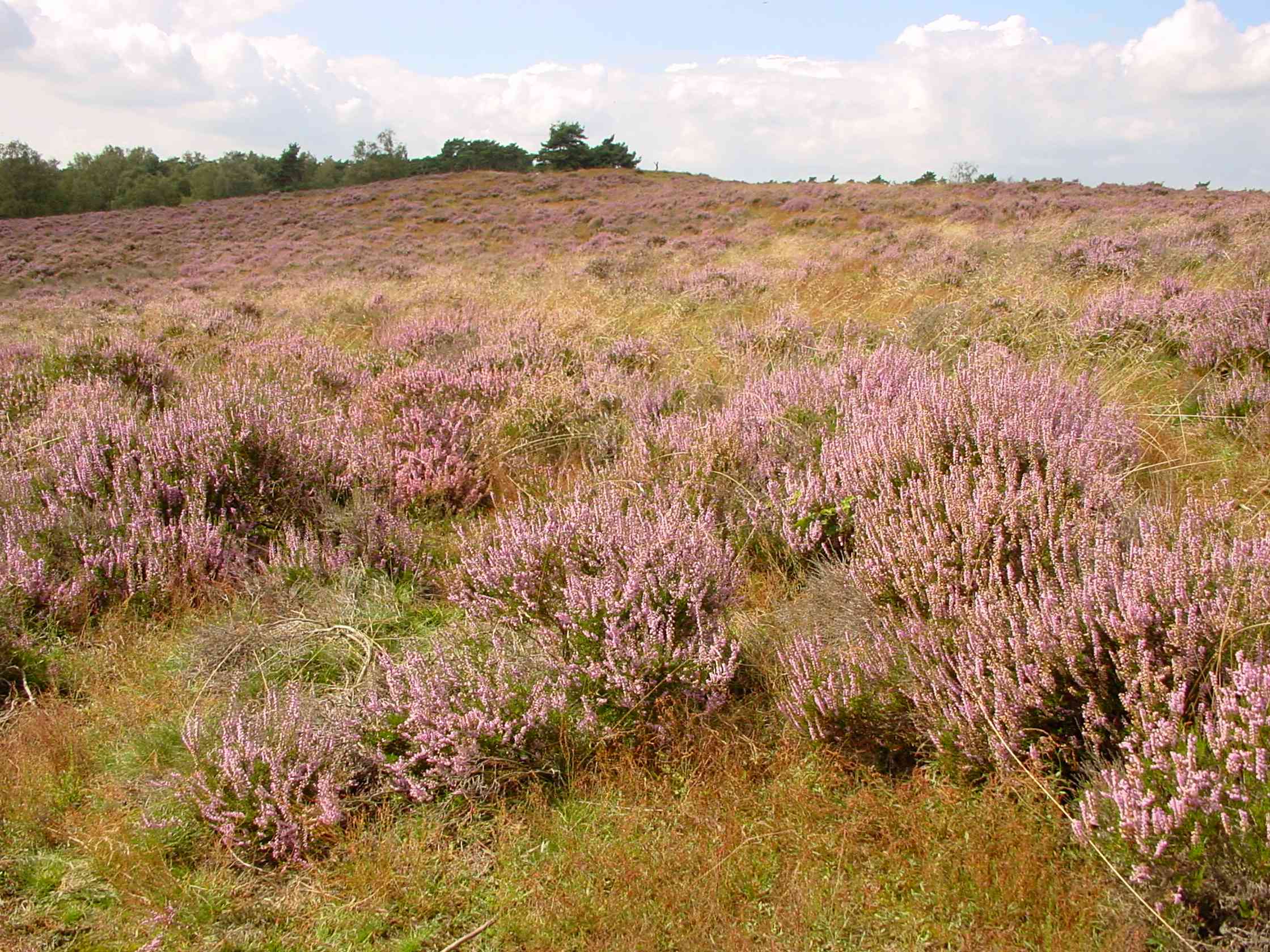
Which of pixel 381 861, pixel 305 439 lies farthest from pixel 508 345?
pixel 381 861

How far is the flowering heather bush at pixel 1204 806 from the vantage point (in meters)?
1.49

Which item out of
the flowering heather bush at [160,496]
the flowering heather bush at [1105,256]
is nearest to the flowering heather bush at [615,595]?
the flowering heather bush at [160,496]

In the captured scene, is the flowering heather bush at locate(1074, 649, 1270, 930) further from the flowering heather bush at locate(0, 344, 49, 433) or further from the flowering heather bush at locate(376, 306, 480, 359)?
the flowering heather bush at locate(0, 344, 49, 433)

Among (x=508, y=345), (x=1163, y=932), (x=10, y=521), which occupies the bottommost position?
(x=1163, y=932)

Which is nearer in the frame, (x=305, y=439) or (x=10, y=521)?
(x=10, y=521)

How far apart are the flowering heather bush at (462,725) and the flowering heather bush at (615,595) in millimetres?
140

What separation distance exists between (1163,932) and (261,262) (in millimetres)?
23634

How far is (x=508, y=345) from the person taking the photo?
21.3ft

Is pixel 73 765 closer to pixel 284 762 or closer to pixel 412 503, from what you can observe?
pixel 284 762

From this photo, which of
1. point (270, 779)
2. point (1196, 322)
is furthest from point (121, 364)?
point (1196, 322)

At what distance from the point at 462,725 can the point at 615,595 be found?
0.65 meters

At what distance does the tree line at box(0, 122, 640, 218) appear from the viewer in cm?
3597

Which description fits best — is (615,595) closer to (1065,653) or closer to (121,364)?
(1065,653)

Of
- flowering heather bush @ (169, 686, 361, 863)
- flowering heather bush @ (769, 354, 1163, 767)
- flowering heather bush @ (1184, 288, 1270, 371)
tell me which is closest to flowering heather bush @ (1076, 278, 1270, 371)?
flowering heather bush @ (1184, 288, 1270, 371)
